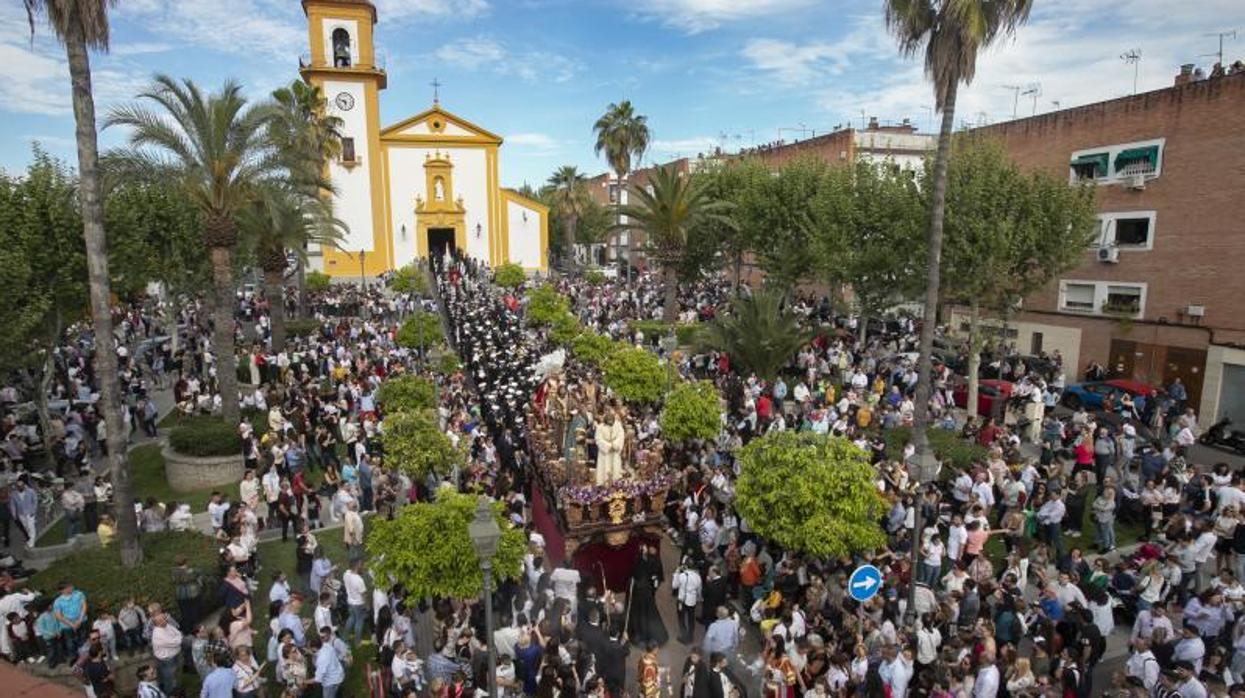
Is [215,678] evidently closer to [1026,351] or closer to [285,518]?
[285,518]

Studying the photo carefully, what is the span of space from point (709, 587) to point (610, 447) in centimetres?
321

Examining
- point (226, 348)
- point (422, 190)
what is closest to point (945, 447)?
point (226, 348)

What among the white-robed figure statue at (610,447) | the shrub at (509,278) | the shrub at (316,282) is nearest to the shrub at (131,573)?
the white-robed figure statue at (610,447)

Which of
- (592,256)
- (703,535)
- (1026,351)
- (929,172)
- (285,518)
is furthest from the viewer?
(592,256)

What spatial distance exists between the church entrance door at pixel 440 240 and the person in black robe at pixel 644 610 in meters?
45.1

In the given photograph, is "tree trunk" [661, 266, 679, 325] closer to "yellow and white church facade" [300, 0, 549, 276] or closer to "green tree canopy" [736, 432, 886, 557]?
"green tree canopy" [736, 432, 886, 557]

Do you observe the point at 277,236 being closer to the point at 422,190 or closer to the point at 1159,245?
the point at 422,190

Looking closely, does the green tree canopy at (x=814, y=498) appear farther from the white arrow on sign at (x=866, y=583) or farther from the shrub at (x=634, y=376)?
the shrub at (x=634, y=376)

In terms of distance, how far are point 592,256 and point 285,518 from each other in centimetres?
7390

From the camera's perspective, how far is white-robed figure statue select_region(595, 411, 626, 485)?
1313cm

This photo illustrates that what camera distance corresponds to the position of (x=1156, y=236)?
25562 millimetres

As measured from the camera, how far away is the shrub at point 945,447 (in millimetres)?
16031

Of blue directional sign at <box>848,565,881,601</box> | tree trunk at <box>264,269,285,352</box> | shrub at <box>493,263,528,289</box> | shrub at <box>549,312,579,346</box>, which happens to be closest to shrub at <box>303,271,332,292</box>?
shrub at <box>493,263,528,289</box>

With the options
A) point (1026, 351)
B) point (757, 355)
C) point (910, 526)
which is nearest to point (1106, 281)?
point (1026, 351)
